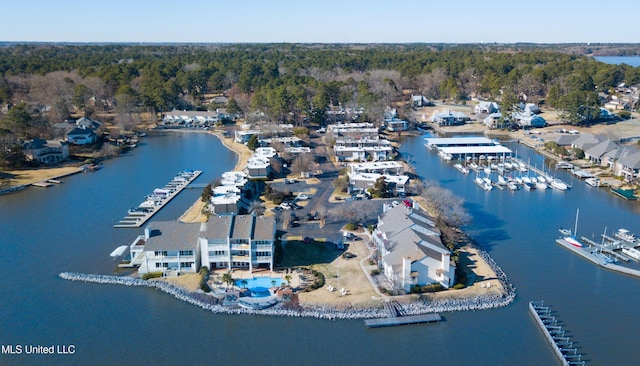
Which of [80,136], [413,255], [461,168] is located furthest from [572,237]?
[80,136]

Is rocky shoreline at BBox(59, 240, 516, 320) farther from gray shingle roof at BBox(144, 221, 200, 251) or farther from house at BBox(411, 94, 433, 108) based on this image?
house at BBox(411, 94, 433, 108)

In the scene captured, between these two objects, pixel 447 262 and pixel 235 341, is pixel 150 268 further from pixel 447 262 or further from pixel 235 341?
pixel 447 262

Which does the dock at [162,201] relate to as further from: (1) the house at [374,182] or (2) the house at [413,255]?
(2) the house at [413,255]

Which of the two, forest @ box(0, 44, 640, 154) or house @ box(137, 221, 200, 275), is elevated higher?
forest @ box(0, 44, 640, 154)

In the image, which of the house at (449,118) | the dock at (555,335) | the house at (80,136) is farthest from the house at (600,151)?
the house at (80,136)

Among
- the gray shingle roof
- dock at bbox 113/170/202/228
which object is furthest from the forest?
the gray shingle roof

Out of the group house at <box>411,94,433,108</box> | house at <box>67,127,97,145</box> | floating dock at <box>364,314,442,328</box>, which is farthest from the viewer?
house at <box>411,94,433,108</box>

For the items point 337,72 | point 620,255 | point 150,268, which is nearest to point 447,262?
point 620,255

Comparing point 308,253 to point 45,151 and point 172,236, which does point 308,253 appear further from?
point 45,151
